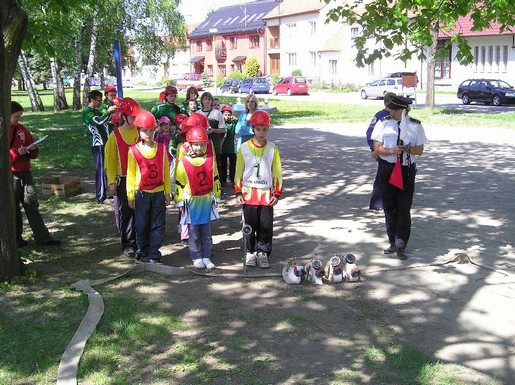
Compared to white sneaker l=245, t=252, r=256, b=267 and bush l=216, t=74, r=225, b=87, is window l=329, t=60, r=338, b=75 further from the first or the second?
white sneaker l=245, t=252, r=256, b=267

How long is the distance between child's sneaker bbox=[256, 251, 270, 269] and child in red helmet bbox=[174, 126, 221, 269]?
49 centimetres

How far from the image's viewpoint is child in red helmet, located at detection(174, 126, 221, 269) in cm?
702

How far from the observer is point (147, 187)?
6969 millimetres

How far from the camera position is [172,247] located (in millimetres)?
8055

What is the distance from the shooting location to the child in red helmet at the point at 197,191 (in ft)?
23.0

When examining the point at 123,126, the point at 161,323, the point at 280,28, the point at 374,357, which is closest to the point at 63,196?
the point at 123,126

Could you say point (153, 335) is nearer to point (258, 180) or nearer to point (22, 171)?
point (258, 180)

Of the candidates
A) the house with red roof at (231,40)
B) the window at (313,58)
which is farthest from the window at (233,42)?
the window at (313,58)

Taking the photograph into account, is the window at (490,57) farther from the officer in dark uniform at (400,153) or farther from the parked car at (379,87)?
the officer in dark uniform at (400,153)

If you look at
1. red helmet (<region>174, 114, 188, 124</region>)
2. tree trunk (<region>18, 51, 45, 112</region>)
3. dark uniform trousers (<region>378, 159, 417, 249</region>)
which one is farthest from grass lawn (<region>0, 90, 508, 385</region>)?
tree trunk (<region>18, 51, 45, 112</region>)

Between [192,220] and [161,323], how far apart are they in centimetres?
172

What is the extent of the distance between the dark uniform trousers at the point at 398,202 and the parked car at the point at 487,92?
29.9 meters

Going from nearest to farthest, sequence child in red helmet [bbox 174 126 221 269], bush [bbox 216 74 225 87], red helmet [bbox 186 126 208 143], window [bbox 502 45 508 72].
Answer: red helmet [bbox 186 126 208 143]
child in red helmet [bbox 174 126 221 269]
window [bbox 502 45 508 72]
bush [bbox 216 74 225 87]

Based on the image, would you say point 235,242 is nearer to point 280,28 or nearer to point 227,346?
point 227,346
